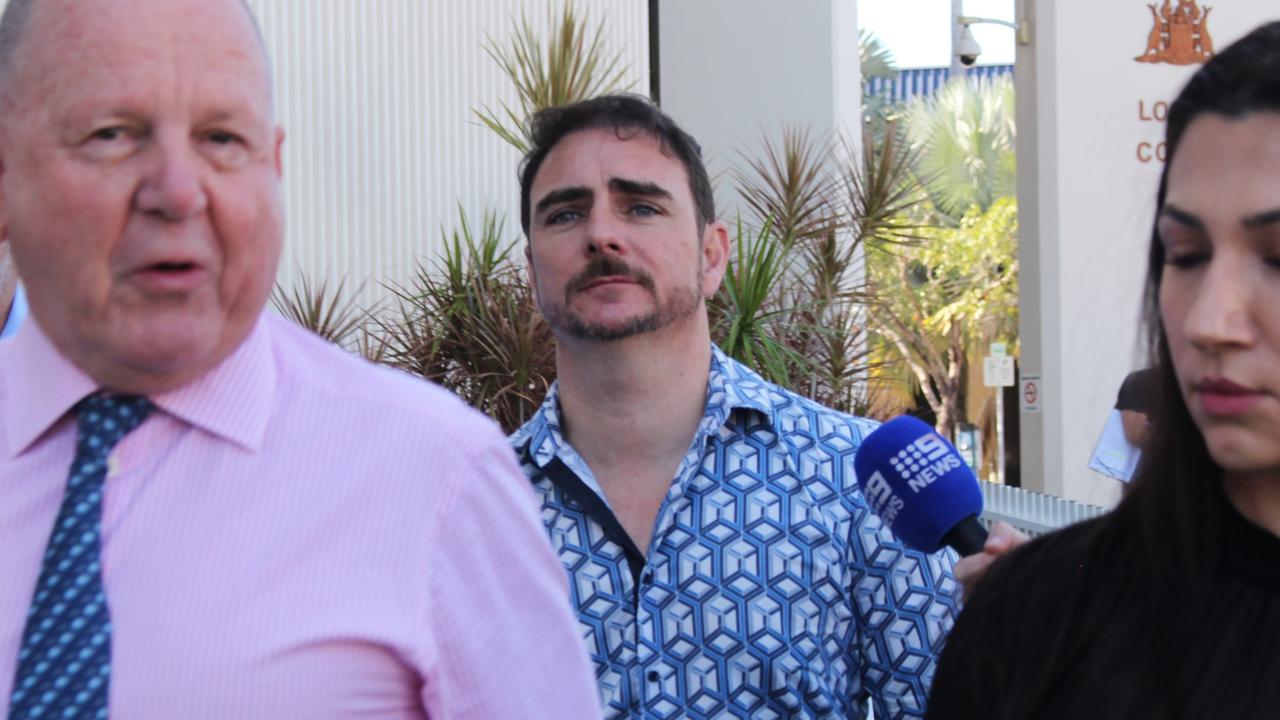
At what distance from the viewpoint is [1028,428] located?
7.93 m

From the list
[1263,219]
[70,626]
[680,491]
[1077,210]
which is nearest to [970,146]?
[1077,210]

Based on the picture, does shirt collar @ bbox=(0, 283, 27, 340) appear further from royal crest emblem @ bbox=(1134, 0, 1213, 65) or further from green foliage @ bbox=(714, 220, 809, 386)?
royal crest emblem @ bbox=(1134, 0, 1213, 65)

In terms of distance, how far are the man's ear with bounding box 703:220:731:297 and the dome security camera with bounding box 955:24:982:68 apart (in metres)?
11.8

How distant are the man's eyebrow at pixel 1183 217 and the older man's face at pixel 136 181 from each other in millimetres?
930

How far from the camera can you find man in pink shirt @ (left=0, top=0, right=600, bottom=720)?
1348 mm

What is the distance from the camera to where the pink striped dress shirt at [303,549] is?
4.42 feet

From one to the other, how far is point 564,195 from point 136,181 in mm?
1556

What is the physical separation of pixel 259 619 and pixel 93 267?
1.20 ft

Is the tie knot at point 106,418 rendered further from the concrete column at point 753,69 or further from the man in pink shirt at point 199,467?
the concrete column at point 753,69

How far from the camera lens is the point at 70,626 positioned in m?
1.33

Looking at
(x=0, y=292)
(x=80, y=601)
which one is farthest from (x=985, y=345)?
(x=80, y=601)

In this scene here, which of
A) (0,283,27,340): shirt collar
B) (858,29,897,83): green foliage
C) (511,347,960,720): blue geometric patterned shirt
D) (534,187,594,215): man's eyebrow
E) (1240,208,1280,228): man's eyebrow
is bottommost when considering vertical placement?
(511,347,960,720): blue geometric patterned shirt

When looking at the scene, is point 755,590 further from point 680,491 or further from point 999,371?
point 999,371

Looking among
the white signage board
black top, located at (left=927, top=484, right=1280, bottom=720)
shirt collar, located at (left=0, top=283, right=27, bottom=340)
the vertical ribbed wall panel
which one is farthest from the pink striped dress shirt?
the white signage board
